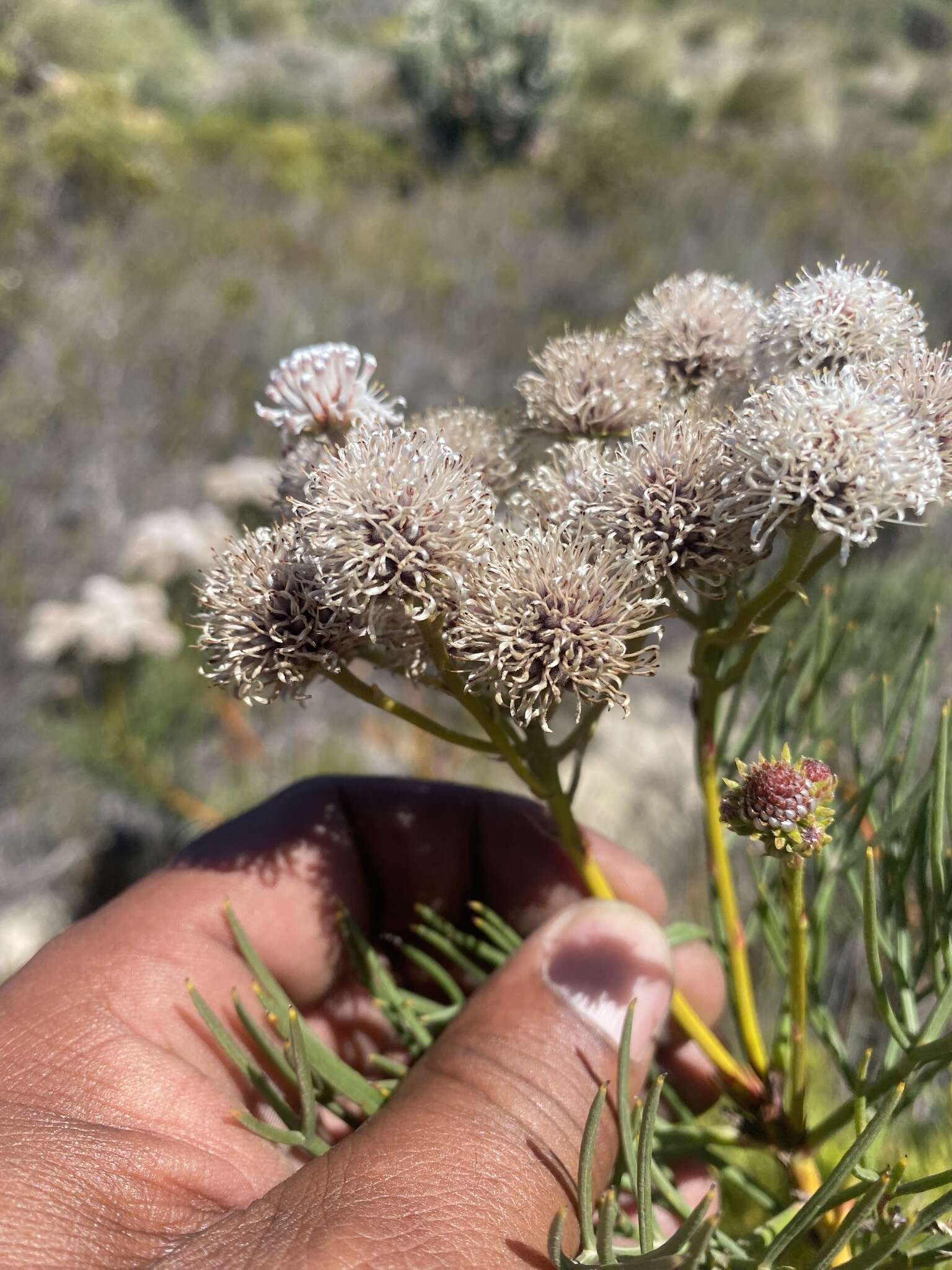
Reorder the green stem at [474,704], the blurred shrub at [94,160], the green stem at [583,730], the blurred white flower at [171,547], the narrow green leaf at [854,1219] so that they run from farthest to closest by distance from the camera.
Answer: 1. the blurred shrub at [94,160]
2. the blurred white flower at [171,547]
3. the green stem at [583,730]
4. the green stem at [474,704]
5. the narrow green leaf at [854,1219]

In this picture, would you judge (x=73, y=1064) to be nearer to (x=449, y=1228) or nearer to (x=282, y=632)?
(x=449, y=1228)

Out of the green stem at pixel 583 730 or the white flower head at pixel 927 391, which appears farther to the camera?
the green stem at pixel 583 730

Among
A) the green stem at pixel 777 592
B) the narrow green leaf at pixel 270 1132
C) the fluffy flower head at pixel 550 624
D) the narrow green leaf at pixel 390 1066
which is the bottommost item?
the narrow green leaf at pixel 390 1066

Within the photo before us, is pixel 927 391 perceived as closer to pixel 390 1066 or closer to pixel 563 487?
pixel 563 487

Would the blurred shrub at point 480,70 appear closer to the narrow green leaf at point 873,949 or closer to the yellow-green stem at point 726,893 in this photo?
the yellow-green stem at point 726,893

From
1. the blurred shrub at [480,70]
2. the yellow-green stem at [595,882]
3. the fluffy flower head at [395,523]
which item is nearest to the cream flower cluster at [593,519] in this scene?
the fluffy flower head at [395,523]

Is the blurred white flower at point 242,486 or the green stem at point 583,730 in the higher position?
the blurred white flower at point 242,486

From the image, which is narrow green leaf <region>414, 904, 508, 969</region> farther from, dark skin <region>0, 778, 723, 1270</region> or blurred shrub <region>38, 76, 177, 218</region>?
blurred shrub <region>38, 76, 177, 218</region>

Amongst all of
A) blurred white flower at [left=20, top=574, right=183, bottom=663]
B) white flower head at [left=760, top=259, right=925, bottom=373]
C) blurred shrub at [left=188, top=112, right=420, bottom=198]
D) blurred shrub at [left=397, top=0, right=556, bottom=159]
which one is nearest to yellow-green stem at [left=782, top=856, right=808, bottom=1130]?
white flower head at [left=760, top=259, right=925, bottom=373]
